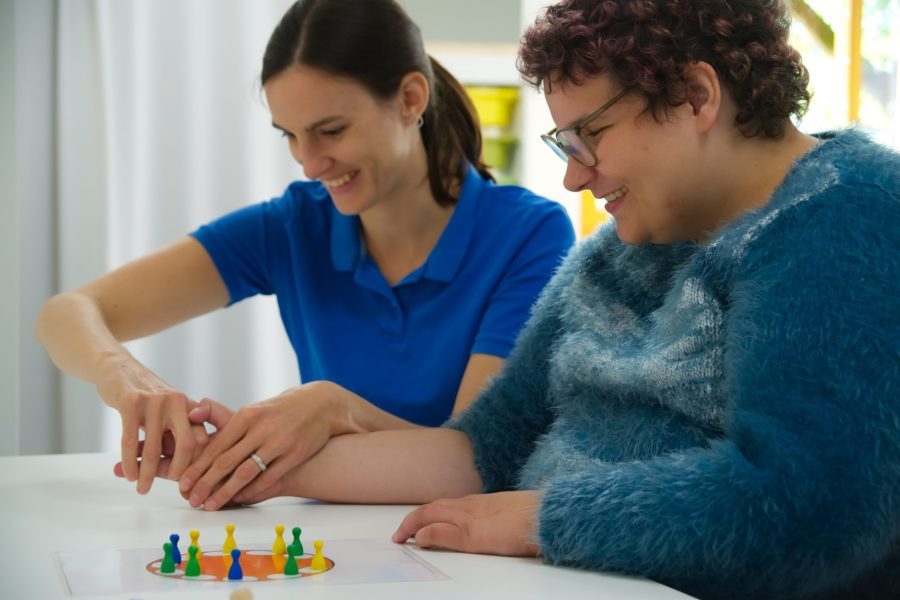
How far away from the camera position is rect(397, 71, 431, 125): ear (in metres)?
1.73

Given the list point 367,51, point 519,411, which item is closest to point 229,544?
point 519,411

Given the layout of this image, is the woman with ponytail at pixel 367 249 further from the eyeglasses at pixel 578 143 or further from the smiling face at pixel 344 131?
the eyeglasses at pixel 578 143

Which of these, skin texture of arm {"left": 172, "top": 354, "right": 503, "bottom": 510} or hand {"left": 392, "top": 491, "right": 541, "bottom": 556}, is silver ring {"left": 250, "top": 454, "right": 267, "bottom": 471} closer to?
skin texture of arm {"left": 172, "top": 354, "right": 503, "bottom": 510}

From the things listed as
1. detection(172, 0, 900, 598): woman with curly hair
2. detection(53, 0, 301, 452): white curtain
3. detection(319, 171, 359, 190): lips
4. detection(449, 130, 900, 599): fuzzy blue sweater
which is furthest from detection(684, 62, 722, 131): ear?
detection(53, 0, 301, 452): white curtain

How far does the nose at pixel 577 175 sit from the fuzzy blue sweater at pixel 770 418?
163 mm

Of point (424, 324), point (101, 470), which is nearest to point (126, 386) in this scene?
point (101, 470)

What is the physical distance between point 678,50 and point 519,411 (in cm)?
47

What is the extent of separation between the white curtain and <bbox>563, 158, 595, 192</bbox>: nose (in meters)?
2.03

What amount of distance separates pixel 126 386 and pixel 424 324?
519 millimetres

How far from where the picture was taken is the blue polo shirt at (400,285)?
1.68 m

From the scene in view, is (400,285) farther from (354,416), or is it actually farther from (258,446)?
(258,446)

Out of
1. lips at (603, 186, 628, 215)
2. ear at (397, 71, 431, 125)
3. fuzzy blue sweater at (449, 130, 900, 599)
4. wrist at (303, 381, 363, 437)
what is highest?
ear at (397, 71, 431, 125)

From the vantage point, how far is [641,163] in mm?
1067

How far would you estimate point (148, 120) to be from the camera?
3020 millimetres
